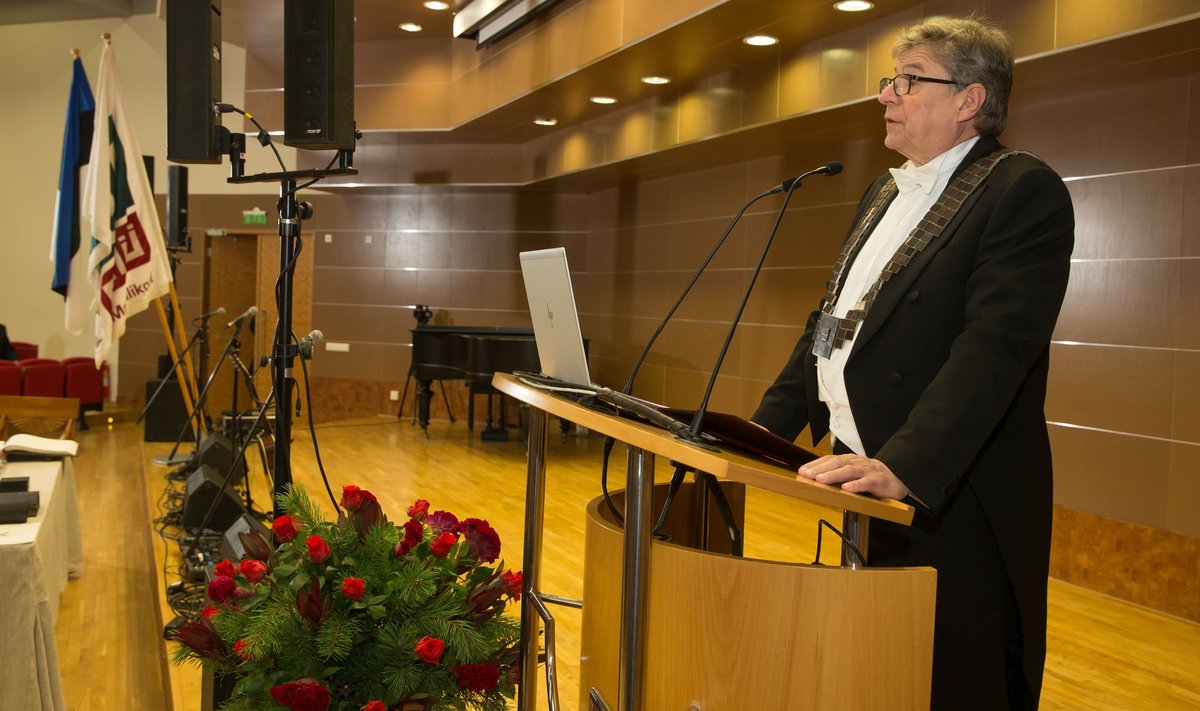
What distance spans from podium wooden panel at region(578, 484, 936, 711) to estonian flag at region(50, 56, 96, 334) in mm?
5804

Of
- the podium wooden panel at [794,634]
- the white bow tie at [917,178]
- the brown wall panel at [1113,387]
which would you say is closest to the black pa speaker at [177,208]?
the brown wall panel at [1113,387]

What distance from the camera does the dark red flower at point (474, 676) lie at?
1950mm

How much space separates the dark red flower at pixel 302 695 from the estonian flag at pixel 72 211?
17.0 ft

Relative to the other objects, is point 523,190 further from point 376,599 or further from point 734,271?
point 376,599

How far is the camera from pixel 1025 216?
5.48 ft

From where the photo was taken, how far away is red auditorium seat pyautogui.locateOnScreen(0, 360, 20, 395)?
9.38 meters

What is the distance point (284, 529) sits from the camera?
2039 mm

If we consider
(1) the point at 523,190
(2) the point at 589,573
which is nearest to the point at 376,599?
(2) the point at 589,573

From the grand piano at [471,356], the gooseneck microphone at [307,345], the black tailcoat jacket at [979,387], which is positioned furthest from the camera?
the grand piano at [471,356]

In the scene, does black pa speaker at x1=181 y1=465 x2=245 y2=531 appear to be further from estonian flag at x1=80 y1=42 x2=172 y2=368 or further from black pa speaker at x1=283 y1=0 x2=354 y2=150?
black pa speaker at x1=283 y1=0 x2=354 y2=150

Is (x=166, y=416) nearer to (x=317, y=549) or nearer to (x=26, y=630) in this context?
(x=26, y=630)

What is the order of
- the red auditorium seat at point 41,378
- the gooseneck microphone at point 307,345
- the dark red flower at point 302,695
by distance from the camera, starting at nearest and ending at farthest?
the dark red flower at point 302,695, the gooseneck microphone at point 307,345, the red auditorium seat at point 41,378

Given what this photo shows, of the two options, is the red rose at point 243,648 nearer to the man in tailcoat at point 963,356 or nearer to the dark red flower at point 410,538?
the dark red flower at point 410,538

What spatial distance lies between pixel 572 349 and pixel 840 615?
0.72 m
